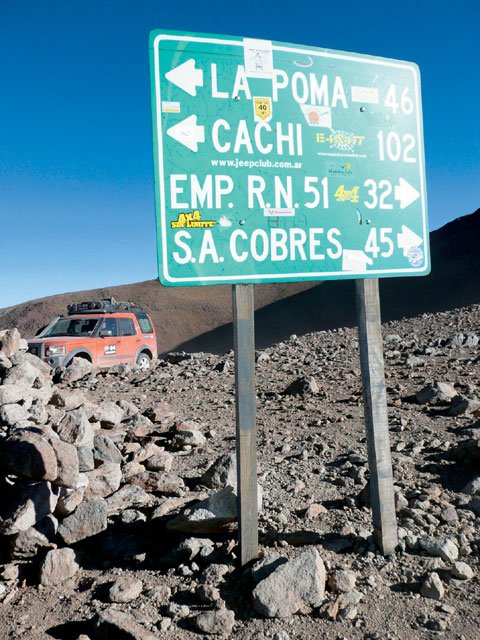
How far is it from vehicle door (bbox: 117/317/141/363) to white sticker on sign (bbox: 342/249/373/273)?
1124 centimetres

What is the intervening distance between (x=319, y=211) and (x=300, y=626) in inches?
91.2

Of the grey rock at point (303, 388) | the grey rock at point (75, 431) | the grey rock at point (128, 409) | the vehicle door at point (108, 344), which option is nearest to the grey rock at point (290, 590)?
the grey rock at point (75, 431)

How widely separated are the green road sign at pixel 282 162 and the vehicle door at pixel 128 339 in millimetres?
11255

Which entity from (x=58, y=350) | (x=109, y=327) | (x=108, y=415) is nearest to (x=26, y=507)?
(x=108, y=415)

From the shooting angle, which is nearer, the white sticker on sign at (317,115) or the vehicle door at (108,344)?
the white sticker on sign at (317,115)

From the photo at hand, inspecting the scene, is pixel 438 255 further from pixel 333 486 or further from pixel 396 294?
pixel 333 486

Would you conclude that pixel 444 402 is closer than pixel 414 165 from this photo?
No

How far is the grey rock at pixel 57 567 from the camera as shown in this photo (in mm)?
3561

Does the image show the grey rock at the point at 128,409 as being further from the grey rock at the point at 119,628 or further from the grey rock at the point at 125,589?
the grey rock at the point at 119,628

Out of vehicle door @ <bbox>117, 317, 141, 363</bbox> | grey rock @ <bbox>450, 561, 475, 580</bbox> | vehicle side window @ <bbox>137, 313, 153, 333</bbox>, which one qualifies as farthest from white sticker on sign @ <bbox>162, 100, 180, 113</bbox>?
vehicle side window @ <bbox>137, 313, 153, 333</bbox>

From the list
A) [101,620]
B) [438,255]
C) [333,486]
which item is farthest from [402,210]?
[438,255]

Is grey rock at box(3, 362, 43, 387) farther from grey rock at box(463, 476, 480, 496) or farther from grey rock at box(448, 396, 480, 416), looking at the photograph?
grey rock at box(463, 476, 480, 496)

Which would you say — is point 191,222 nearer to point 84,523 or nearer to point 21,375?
point 84,523

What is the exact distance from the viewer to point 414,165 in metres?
3.91
